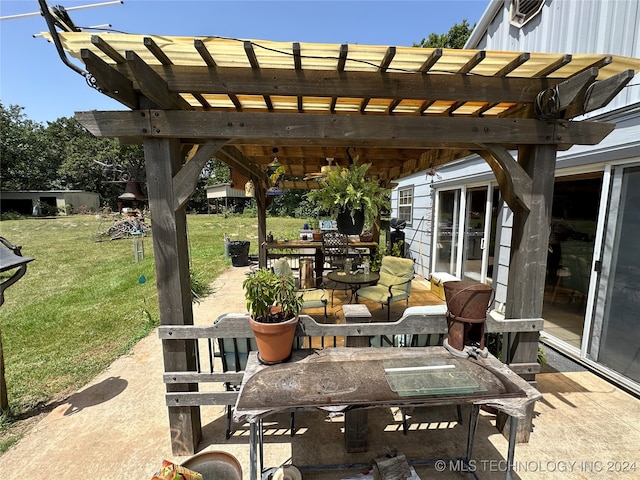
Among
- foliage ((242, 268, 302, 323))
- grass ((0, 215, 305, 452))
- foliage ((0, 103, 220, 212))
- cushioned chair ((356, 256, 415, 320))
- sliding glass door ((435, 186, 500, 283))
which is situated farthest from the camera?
foliage ((0, 103, 220, 212))

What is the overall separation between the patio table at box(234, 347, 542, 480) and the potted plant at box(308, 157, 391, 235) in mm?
1394

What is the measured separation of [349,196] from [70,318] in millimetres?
5770

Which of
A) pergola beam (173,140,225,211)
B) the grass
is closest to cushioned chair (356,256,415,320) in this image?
pergola beam (173,140,225,211)

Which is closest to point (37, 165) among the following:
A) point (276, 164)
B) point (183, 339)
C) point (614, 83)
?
point (276, 164)

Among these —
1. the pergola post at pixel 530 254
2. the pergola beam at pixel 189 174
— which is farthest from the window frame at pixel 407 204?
the pergola beam at pixel 189 174

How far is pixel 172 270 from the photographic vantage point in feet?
6.80

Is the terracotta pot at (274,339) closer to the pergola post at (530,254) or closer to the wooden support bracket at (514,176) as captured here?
the pergola post at (530,254)

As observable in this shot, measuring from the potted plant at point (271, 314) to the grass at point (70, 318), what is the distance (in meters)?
2.37

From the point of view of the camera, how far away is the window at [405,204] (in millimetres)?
8167

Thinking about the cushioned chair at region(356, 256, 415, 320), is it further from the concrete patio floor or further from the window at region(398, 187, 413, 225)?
the window at region(398, 187, 413, 225)

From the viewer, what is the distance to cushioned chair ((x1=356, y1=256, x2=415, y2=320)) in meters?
4.12

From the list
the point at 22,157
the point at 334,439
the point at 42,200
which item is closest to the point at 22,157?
the point at 22,157

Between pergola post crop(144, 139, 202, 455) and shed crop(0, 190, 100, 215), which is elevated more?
shed crop(0, 190, 100, 215)

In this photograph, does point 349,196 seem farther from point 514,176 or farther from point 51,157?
point 51,157
